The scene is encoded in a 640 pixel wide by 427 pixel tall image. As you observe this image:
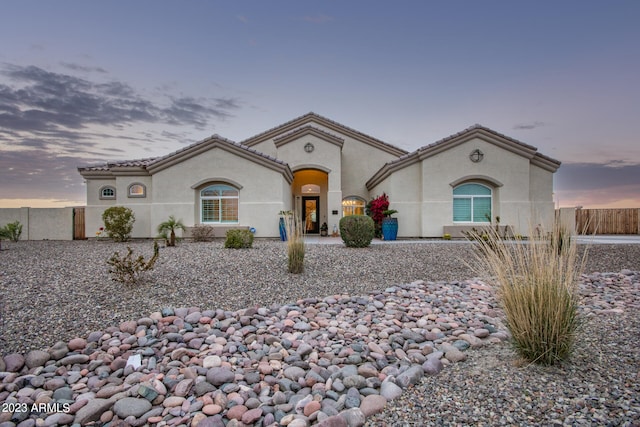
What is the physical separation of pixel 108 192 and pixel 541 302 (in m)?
18.4

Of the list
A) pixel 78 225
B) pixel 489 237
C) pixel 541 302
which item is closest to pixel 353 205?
pixel 78 225

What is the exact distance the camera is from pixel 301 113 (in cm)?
2052

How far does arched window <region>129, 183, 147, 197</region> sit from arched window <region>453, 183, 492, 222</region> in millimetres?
15068

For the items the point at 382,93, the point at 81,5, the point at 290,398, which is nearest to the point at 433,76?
the point at 382,93

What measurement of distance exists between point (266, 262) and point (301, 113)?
47.3 feet

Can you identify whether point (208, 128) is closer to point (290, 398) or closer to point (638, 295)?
point (290, 398)

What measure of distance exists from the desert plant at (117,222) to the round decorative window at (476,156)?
15933mm

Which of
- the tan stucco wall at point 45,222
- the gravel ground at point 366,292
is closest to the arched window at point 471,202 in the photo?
the gravel ground at point 366,292

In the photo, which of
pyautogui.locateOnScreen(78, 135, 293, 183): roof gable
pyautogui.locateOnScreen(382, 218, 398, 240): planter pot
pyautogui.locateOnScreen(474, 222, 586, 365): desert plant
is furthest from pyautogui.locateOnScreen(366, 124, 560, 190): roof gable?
pyautogui.locateOnScreen(474, 222, 586, 365): desert plant

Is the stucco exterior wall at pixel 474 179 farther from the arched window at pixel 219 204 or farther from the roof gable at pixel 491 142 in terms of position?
the arched window at pixel 219 204

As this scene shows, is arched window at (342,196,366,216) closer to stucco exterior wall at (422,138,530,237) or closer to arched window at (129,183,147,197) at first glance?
stucco exterior wall at (422,138,530,237)

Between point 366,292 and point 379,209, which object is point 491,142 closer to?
point 379,209

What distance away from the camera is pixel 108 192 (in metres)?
16.2

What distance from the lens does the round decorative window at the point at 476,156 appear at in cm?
1532
